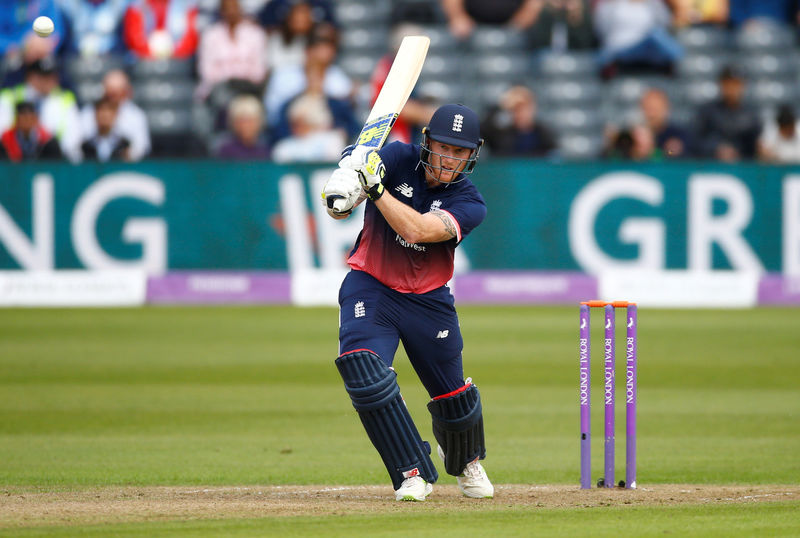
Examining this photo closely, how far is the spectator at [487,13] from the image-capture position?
16344mm

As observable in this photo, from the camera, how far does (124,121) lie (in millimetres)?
14406

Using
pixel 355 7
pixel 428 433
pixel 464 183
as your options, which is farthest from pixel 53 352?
pixel 355 7

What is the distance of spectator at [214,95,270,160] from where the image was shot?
46.0 ft

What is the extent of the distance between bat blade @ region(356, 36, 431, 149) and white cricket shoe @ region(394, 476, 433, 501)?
128 cm

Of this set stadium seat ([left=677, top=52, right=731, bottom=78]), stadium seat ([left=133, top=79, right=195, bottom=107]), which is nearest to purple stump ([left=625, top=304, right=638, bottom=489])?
stadium seat ([left=133, top=79, right=195, bottom=107])

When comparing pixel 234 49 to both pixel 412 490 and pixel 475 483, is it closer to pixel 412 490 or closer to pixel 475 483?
pixel 475 483

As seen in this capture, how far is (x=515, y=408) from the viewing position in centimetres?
812

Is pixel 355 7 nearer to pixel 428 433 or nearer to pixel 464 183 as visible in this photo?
pixel 428 433

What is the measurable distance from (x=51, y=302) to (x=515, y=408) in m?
6.70

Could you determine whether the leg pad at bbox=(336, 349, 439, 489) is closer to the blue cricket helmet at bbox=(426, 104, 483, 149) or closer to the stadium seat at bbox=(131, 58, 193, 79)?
the blue cricket helmet at bbox=(426, 104, 483, 149)

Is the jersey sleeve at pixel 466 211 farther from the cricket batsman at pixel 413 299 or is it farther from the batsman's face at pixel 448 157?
the batsman's face at pixel 448 157

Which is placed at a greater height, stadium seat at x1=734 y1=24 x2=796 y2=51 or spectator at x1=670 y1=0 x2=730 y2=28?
spectator at x1=670 y1=0 x2=730 y2=28

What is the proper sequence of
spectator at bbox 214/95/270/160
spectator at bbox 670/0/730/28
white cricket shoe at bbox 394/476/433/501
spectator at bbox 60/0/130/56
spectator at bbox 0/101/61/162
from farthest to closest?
spectator at bbox 670/0/730/28, spectator at bbox 60/0/130/56, spectator at bbox 214/95/270/160, spectator at bbox 0/101/61/162, white cricket shoe at bbox 394/476/433/501

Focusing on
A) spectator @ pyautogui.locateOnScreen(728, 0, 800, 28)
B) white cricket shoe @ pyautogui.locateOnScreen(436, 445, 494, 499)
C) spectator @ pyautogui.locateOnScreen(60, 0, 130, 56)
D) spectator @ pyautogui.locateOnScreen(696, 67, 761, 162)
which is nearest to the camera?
white cricket shoe @ pyautogui.locateOnScreen(436, 445, 494, 499)
